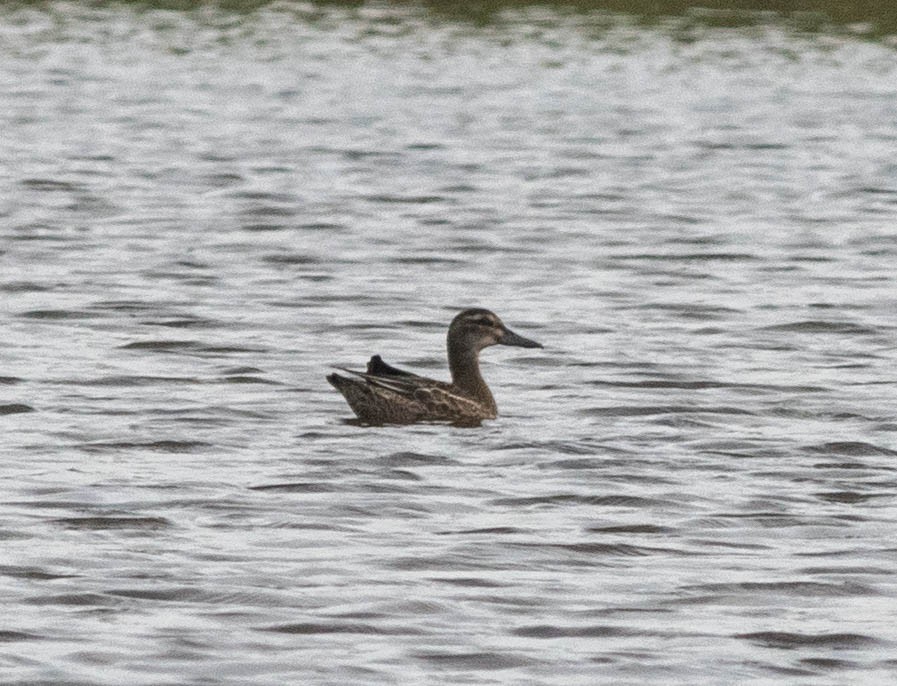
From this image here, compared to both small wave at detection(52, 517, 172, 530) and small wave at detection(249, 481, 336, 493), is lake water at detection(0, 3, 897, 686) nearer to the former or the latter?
small wave at detection(52, 517, 172, 530)

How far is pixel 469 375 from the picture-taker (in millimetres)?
14273

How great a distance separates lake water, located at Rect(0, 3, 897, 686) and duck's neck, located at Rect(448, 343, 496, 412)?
19 cm

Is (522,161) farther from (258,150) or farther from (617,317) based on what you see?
(617,317)

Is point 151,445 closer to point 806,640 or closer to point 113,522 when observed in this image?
point 113,522

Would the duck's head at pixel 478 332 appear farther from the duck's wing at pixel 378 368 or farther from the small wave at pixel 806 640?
the small wave at pixel 806 640

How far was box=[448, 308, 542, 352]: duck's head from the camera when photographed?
14484mm

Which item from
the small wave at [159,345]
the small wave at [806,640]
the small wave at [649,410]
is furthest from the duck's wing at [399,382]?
the small wave at [806,640]

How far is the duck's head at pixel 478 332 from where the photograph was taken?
1448 cm

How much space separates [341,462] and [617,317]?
19.5 ft

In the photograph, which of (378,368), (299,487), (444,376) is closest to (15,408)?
(378,368)

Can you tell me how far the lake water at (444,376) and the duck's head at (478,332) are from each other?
1.37 ft

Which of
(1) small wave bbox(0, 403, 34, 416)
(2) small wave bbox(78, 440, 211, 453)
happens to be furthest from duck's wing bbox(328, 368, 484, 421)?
(1) small wave bbox(0, 403, 34, 416)

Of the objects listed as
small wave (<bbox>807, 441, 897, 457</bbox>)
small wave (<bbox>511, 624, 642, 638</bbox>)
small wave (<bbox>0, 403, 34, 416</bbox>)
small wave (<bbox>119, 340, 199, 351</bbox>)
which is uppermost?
small wave (<bbox>511, 624, 642, 638</bbox>)

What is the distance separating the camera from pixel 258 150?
30016 millimetres
